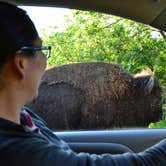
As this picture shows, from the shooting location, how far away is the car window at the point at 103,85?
3.65 meters

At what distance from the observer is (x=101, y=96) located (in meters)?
3.82

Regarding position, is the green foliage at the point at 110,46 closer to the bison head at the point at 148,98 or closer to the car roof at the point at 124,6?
the bison head at the point at 148,98

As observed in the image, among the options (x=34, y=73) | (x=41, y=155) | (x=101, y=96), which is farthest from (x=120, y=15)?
(x=101, y=96)

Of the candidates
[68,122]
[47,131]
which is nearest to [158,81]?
[68,122]

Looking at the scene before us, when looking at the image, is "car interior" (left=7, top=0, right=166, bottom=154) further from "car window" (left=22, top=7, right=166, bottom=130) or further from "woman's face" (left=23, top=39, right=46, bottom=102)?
"woman's face" (left=23, top=39, right=46, bottom=102)

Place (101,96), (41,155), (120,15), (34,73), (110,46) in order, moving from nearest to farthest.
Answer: (41,155) → (34,73) → (120,15) → (101,96) → (110,46)

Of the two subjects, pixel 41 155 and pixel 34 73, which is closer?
pixel 41 155

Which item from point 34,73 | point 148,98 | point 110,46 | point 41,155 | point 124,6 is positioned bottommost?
point 148,98

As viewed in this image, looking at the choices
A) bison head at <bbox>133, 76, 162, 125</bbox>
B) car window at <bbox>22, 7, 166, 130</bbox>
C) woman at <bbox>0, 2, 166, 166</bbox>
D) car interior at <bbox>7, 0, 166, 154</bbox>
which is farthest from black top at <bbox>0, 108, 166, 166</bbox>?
bison head at <bbox>133, 76, 162, 125</bbox>

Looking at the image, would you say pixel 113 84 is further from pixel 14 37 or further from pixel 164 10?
pixel 14 37

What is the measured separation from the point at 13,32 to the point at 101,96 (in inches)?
101

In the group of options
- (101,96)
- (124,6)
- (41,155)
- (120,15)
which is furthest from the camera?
(101,96)

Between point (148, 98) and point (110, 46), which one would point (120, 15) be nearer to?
point (148, 98)

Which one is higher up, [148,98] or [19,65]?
[19,65]
